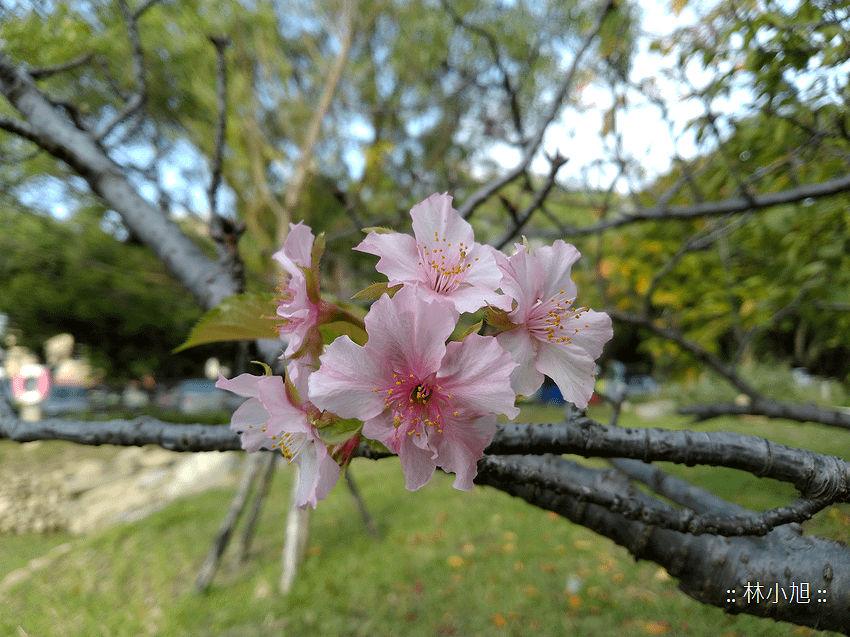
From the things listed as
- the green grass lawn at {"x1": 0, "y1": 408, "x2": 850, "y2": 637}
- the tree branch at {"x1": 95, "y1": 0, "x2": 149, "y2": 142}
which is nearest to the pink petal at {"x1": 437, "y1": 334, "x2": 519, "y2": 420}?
the green grass lawn at {"x1": 0, "y1": 408, "x2": 850, "y2": 637}

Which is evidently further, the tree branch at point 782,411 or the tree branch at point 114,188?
the tree branch at point 782,411

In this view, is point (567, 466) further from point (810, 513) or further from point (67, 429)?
point (67, 429)

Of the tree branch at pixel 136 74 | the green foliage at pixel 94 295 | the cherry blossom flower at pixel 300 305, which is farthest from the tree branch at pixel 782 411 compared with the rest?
the green foliage at pixel 94 295

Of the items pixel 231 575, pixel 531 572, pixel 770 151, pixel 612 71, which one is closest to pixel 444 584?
pixel 531 572

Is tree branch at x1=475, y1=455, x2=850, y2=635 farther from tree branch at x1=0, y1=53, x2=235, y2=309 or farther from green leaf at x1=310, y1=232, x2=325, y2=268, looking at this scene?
tree branch at x1=0, y1=53, x2=235, y2=309

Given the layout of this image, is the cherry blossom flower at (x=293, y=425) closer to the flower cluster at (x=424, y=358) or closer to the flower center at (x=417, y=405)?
the flower cluster at (x=424, y=358)

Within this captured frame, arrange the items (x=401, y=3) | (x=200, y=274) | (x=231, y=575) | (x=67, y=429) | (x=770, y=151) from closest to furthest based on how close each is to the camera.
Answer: (x=67, y=429) → (x=200, y=274) → (x=770, y=151) → (x=231, y=575) → (x=401, y=3)
